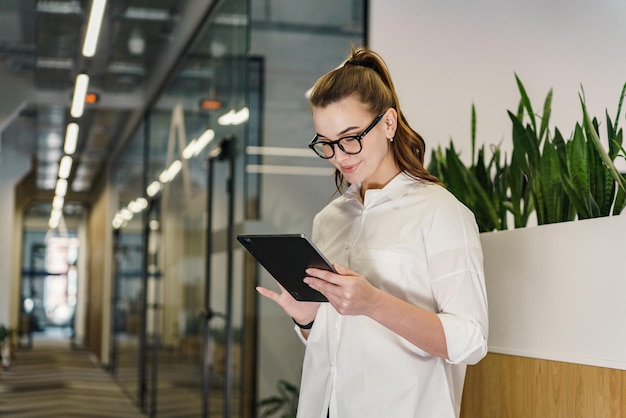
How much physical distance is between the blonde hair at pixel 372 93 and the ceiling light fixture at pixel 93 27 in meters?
2.86

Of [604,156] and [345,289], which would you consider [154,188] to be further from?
[345,289]

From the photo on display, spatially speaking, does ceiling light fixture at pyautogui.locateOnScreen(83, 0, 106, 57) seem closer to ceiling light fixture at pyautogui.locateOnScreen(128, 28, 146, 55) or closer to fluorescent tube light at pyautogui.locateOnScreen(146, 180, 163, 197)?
ceiling light fixture at pyautogui.locateOnScreen(128, 28, 146, 55)

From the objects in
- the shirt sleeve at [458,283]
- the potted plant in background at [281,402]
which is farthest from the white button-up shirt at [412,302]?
the potted plant in background at [281,402]

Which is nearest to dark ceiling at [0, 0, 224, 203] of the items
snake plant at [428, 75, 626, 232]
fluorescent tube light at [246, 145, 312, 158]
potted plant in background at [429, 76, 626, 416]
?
fluorescent tube light at [246, 145, 312, 158]

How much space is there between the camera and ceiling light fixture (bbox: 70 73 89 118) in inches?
178

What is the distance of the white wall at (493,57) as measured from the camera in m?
3.92

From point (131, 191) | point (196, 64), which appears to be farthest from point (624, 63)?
point (131, 191)

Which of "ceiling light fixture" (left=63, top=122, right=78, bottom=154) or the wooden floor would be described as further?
"ceiling light fixture" (left=63, top=122, right=78, bottom=154)

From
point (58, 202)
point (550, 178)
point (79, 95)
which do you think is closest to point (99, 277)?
point (58, 202)

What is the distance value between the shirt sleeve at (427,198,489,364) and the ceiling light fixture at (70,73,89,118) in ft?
10.4

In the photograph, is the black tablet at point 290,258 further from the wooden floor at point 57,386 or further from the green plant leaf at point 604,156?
the wooden floor at point 57,386

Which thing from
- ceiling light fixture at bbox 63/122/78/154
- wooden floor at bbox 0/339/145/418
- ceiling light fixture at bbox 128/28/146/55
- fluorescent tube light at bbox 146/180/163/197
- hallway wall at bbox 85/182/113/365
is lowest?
wooden floor at bbox 0/339/145/418

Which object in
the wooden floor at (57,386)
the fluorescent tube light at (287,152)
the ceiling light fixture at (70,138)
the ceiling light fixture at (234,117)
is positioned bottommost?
the wooden floor at (57,386)

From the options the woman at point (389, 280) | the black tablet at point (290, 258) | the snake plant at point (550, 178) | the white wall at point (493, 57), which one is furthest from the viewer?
the white wall at point (493, 57)
